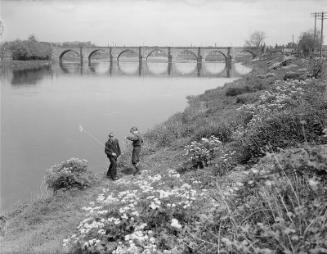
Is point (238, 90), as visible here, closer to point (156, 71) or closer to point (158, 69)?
point (156, 71)

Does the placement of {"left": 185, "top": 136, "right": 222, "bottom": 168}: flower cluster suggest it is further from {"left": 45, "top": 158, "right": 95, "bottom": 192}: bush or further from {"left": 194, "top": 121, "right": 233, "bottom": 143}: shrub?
{"left": 45, "top": 158, "right": 95, "bottom": 192}: bush

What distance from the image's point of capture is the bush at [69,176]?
1358cm

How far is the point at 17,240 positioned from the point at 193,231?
5.38 metres

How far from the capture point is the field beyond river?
5.60m

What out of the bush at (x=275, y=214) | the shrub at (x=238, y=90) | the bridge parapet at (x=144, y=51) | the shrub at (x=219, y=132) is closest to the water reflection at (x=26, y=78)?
the shrub at (x=238, y=90)

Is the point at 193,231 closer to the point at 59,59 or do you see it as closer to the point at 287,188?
the point at 287,188

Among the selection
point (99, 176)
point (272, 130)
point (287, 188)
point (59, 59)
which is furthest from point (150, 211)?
point (59, 59)

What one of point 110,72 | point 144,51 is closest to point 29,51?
point 110,72

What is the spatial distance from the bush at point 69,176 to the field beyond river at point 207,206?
5 cm

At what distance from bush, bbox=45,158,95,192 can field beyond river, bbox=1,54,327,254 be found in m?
0.05

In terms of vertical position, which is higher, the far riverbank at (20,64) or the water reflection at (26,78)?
the far riverbank at (20,64)

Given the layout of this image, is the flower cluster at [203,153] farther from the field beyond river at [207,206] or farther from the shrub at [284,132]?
the shrub at [284,132]

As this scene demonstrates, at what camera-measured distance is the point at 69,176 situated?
13648 mm

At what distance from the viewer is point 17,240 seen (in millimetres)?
10242
